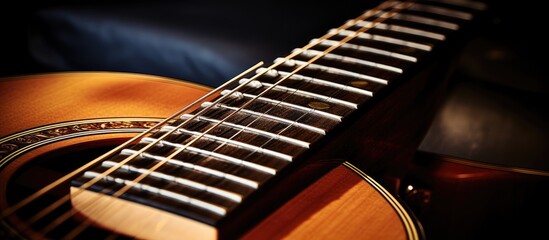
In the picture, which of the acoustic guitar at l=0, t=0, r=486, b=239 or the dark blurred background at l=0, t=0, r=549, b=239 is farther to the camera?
the dark blurred background at l=0, t=0, r=549, b=239

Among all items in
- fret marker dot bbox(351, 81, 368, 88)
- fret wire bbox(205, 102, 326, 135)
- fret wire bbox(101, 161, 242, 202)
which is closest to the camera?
fret wire bbox(101, 161, 242, 202)

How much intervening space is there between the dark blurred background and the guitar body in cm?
26

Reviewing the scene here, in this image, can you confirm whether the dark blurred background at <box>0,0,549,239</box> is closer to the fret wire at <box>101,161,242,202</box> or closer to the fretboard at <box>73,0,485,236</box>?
the fretboard at <box>73,0,485,236</box>

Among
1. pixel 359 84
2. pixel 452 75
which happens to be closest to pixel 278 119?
pixel 359 84

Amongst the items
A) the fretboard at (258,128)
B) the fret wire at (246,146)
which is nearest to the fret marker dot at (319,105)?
the fretboard at (258,128)

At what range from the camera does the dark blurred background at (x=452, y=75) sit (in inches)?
34.6

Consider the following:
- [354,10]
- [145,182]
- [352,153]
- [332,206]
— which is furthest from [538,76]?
[145,182]

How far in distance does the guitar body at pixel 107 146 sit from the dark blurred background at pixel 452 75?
260mm

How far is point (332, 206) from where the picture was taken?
2.12ft

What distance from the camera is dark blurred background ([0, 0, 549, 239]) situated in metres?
0.88

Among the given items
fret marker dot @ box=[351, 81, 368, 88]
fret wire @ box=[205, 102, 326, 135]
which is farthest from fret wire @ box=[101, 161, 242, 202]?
fret marker dot @ box=[351, 81, 368, 88]

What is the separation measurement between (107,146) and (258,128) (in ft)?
0.75

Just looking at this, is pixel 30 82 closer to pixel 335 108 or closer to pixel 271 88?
pixel 271 88

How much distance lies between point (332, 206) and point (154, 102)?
1.26ft
